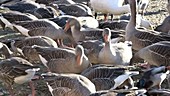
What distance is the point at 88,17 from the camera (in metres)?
12.6

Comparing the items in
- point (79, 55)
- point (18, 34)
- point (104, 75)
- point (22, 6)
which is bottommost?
point (18, 34)

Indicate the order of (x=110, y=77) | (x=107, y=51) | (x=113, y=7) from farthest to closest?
(x=113, y=7)
(x=107, y=51)
(x=110, y=77)

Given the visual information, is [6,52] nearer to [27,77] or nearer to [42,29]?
[42,29]

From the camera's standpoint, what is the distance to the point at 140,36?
1038cm

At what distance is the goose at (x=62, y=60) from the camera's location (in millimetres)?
9139

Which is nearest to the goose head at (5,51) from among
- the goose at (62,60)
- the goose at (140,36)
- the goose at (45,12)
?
the goose at (62,60)

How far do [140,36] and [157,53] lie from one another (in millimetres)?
1284

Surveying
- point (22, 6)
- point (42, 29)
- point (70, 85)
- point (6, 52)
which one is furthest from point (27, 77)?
point (22, 6)

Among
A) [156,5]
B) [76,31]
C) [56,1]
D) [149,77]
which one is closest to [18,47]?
[76,31]

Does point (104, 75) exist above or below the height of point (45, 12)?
below

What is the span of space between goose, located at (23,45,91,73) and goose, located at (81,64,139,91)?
Answer: 2.77 feet

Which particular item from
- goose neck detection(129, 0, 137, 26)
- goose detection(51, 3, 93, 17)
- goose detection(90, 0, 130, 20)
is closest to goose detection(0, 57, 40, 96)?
goose neck detection(129, 0, 137, 26)

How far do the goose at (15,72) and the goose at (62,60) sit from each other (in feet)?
2.73

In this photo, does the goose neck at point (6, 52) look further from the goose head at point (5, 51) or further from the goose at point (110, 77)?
the goose at point (110, 77)
